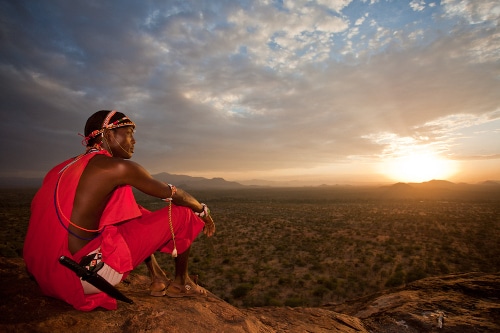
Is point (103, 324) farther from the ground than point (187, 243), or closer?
closer

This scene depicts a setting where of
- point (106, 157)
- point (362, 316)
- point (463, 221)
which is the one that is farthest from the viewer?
point (463, 221)

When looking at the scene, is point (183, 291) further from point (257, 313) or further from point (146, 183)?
point (146, 183)

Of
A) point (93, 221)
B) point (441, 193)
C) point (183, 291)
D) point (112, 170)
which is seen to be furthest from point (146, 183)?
point (441, 193)

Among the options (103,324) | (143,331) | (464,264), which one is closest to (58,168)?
(103,324)

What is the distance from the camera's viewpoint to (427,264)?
1129 centimetres

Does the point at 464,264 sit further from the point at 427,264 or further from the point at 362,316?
the point at 362,316

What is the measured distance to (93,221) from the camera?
2100 mm

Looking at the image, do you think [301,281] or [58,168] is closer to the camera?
[58,168]

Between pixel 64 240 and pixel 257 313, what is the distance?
2.70 m

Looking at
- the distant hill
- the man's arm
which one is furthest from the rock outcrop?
the distant hill

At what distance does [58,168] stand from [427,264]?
47.3 ft

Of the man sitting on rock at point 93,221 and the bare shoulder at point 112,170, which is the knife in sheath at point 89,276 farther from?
the bare shoulder at point 112,170

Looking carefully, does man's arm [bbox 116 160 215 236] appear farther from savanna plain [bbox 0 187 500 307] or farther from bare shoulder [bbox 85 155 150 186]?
savanna plain [bbox 0 187 500 307]

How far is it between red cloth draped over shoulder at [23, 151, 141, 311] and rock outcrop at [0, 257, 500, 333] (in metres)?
0.16
